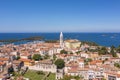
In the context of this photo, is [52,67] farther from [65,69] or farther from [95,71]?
[95,71]

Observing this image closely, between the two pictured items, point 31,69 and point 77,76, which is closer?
point 77,76

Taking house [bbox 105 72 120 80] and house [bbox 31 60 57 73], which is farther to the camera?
house [bbox 31 60 57 73]

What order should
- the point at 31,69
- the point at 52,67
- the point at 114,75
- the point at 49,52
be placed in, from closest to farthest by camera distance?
the point at 114,75 → the point at 52,67 → the point at 31,69 → the point at 49,52

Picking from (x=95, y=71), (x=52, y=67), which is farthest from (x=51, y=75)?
(x=95, y=71)

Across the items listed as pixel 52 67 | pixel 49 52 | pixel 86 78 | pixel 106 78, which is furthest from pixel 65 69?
pixel 49 52

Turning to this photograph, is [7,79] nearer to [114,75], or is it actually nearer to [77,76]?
[77,76]

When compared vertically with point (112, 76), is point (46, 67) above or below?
below

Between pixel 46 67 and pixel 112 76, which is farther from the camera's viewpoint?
pixel 46 67

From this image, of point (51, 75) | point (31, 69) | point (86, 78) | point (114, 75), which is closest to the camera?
point (114, 75)

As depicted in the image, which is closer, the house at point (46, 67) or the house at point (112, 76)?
the house at point (112, 76)
